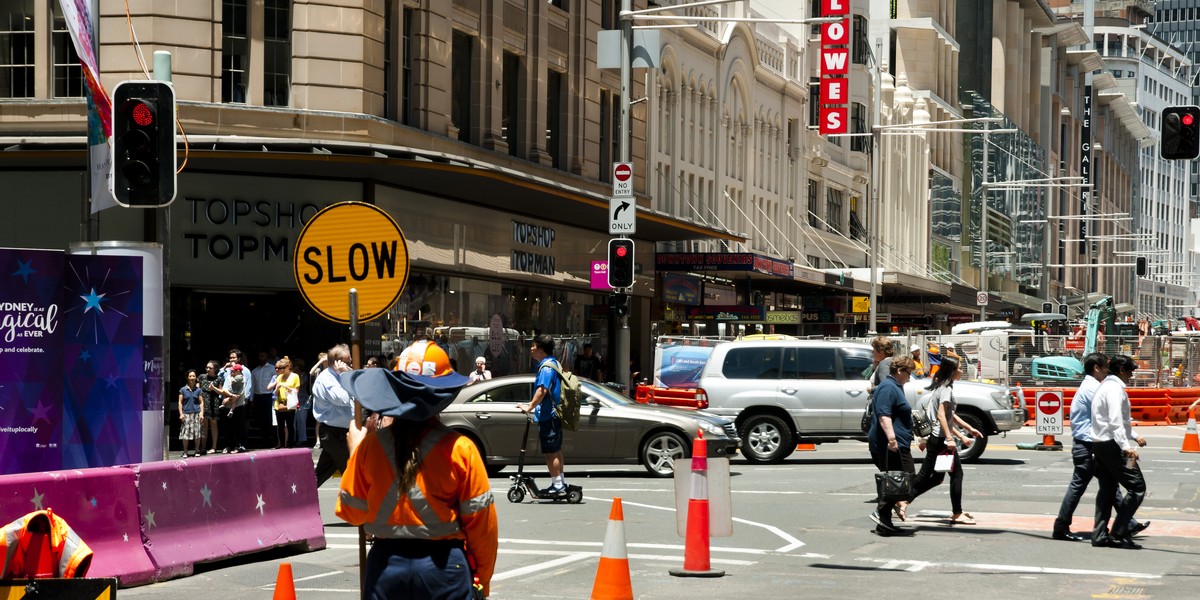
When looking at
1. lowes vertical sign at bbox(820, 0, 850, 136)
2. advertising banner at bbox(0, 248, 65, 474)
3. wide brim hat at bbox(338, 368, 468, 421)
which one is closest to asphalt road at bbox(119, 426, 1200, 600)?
advertising banner at bbox(0, 248, 65, 474)

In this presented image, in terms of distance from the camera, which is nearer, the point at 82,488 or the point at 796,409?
the point at 82,488

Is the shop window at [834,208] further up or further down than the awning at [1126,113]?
further down

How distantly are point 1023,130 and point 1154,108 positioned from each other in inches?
3472

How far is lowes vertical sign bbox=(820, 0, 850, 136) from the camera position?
5216 centimetres

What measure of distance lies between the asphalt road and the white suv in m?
3.15

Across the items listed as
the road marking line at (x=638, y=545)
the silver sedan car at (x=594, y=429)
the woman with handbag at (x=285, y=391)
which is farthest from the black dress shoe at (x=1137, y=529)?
the woman with handbag at (x=285, y=391)

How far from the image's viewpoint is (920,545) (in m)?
14.1

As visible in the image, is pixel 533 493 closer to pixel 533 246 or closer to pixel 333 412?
pixel 333 412

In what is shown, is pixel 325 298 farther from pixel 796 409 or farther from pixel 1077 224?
pixel 1077 224

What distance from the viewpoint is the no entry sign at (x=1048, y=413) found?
26.0 metres

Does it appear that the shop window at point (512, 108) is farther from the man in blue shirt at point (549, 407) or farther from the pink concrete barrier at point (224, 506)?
the pink concrete barrier at point (224, 506)

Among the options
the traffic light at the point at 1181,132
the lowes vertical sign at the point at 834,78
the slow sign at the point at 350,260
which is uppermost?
the lowes vertical sign at the point at 834,78

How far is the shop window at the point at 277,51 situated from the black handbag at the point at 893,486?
15391 millimetres

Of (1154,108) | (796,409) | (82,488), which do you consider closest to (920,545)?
(82,488)
